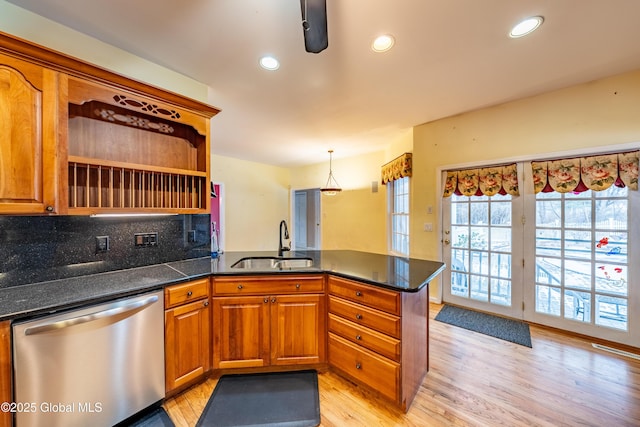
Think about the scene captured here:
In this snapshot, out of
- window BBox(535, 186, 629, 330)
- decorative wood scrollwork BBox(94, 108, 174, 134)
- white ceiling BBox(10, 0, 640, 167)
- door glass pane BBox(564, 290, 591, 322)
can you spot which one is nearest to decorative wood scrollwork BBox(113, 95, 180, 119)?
decorative wood scrollwork BBox(94, 108, 174, 134)

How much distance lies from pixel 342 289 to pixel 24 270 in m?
2.02

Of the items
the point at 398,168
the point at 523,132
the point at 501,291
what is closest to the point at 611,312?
the point at 501,291

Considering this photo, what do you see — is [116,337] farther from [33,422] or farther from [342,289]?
[342,289]

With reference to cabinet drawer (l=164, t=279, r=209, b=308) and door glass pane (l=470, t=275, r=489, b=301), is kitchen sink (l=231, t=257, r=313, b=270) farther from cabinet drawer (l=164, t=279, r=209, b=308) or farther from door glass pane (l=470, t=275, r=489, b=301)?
door glass pane (l=470, t=275, r=489, b=301)

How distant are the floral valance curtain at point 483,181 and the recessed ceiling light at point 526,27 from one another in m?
1.59

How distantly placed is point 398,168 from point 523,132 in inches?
59.8

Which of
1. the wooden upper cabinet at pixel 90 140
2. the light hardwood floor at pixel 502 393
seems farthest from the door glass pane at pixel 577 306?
the wooden upper cabinet at pixel 90 140

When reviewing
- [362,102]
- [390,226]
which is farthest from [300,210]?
[362,102]

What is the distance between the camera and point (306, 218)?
21.6 ft

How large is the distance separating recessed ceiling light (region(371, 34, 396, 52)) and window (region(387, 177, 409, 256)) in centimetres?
236

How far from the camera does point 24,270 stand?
1486 millimetres

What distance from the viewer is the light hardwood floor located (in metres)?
1.54

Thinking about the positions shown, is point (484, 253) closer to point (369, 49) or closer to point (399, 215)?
point (399, 215)

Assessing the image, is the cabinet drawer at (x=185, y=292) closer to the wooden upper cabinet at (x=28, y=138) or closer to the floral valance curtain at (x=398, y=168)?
the wooden upper cabinet at (x=28, y=138)
